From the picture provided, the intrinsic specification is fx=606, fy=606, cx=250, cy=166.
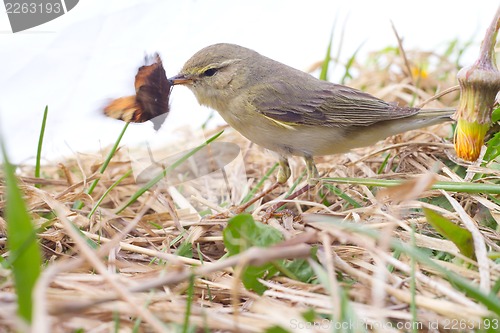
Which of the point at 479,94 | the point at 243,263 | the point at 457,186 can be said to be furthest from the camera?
the point at 457,186

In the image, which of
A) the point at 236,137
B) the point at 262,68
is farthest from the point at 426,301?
the point at 236,137

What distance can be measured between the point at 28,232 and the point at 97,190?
1.90 meters

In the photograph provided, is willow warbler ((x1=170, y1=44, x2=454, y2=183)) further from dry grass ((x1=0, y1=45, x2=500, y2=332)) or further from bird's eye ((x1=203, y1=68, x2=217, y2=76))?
dry grass ((x1=0, y1=45, x2=500, y2=332))

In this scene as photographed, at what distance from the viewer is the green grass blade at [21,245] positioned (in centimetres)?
125

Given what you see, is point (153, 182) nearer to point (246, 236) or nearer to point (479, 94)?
point (246, 236)

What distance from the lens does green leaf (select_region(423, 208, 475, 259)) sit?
6.02ft

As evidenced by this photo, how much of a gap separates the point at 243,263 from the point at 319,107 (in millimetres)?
1820

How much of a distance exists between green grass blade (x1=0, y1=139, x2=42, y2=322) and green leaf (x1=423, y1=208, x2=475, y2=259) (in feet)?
3.71

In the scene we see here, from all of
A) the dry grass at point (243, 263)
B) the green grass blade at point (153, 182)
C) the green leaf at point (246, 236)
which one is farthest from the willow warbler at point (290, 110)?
the green leaf at point (246, 236)

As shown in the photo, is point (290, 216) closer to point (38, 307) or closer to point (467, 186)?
point (467, 186)

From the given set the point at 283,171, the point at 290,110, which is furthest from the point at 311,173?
the point at 290,110
